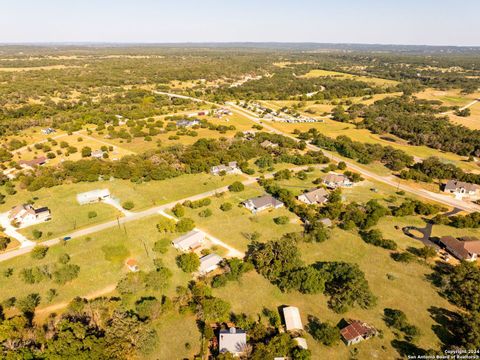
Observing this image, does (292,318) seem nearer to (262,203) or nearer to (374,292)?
(374,292)

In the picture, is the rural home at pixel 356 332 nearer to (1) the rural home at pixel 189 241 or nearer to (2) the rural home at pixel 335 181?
(1) the rural home at pixel 189 241

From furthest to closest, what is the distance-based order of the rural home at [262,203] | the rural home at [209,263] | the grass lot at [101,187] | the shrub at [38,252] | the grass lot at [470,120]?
the grass lot at [470,120]
the rural home at [262,203]
the grass lot at [101,187]
the shrub at [38,252]
the rural home at [209,263]

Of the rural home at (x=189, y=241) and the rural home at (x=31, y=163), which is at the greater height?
the rural home at (x=189, y=241)

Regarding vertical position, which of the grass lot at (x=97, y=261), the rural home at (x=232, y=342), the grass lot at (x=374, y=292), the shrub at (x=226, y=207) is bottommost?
the grass lot at (x=97, y=261)

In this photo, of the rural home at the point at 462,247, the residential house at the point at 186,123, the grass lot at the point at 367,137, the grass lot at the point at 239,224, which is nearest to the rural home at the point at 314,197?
the grass lot at the point at 239,224

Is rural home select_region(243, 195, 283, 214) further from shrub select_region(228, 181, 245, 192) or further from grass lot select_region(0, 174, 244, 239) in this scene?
grass lot select_region(0, 174, 244, 239)

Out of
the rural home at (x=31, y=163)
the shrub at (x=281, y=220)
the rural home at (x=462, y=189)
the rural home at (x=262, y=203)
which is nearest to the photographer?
the shrub at (x=281, y=220)

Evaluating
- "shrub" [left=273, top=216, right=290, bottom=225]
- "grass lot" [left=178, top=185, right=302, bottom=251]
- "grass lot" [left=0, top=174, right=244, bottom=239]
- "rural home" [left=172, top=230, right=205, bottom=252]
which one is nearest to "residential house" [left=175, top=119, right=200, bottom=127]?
"grass lot" [left=0, top=174, right=244, bottom=239]

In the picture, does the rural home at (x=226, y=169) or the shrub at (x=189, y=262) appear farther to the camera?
the rural home at (x=226, y=169)

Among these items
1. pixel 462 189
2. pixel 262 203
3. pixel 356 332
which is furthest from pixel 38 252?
pixel 462 189
